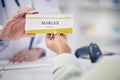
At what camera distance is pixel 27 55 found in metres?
0.98

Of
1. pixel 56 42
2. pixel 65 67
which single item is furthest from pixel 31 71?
pixel 65 67

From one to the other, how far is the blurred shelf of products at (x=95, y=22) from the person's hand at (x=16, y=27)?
192 millimetres

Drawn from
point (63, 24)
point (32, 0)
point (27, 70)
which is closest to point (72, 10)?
point (63, 24)

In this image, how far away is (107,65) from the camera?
0.50 m

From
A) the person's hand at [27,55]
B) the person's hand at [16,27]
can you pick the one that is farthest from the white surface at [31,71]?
the person's hand at [16,27]

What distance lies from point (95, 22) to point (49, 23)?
24 cm

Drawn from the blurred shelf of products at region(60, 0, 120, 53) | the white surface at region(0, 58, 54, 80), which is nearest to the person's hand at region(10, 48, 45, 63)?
the white surface at region(0, 58, 54, 80)

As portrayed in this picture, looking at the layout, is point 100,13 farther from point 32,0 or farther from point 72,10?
point 32,0

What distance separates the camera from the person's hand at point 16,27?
94 centimetres

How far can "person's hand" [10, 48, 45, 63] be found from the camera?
96 cm

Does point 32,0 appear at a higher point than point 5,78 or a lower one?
higher

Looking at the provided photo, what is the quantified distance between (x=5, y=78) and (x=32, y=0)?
1.33 feet

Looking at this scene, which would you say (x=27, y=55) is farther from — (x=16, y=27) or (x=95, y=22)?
(x=95, y=22)

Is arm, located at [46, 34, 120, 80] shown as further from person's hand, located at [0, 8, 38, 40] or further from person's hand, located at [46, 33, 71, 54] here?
person's hand, located at [0, 8, 38, 40]
